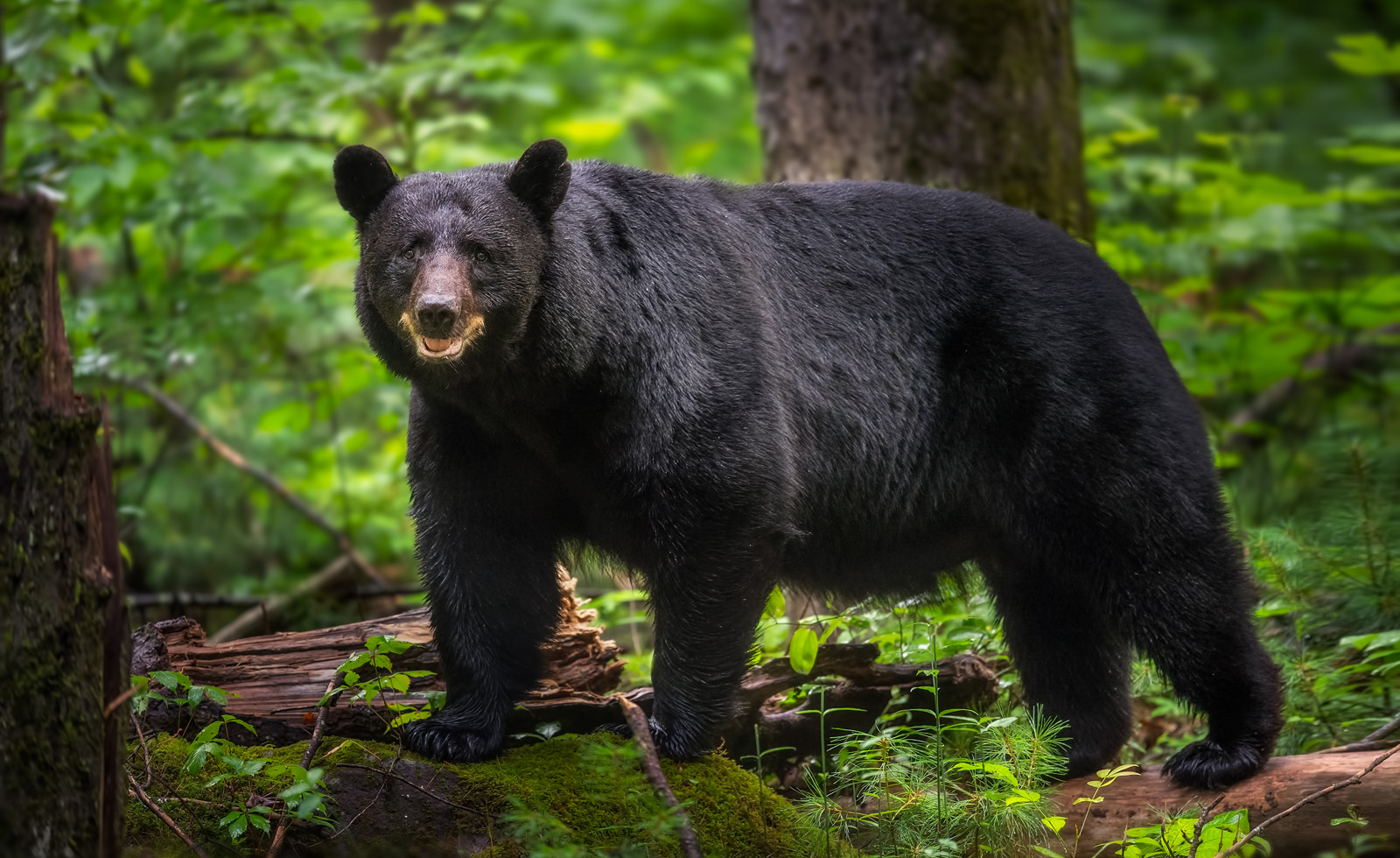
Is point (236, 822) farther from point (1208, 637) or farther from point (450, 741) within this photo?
point (1208, 637)

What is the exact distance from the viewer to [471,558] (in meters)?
4.26

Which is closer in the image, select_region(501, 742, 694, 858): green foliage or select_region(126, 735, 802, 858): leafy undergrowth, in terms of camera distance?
select_region(501, 742, 694, 858): green foliage

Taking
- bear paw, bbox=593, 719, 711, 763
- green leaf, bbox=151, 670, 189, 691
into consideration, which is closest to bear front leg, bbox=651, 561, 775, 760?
bear paw, bbox=593, 719, 711, 763

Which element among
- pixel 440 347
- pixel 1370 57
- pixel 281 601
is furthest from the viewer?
pixel 281 601

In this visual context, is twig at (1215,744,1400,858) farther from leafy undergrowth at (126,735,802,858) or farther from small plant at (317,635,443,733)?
small plant at (317,635,443,733)

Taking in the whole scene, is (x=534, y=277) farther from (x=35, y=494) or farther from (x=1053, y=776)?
(x=1053, y=776)

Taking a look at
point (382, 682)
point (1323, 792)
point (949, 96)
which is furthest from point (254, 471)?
point (1323, 792)

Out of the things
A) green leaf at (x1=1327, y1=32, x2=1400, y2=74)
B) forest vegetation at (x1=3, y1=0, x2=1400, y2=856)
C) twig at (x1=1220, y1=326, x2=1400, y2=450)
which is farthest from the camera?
twig at (x1=1220, y1=326, x2=1400, y2=450)

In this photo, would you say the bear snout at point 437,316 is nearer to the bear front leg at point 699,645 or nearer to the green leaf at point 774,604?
the bear front leg at point 699,645

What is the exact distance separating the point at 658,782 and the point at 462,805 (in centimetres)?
110

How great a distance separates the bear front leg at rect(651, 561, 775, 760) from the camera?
407cm

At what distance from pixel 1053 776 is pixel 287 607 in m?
5.10

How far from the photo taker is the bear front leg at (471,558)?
13.8ft

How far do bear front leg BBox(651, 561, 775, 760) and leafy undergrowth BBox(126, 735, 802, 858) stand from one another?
0.41 ft
